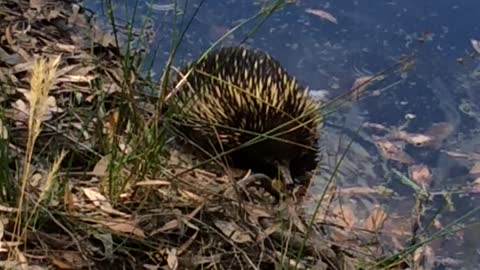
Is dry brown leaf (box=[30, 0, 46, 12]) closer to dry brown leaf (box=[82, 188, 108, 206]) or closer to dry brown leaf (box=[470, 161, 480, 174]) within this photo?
dry brown leaf (box=[82, 188, 108, 206])

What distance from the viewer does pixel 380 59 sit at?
10.5 feet

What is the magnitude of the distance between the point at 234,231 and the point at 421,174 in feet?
3.15

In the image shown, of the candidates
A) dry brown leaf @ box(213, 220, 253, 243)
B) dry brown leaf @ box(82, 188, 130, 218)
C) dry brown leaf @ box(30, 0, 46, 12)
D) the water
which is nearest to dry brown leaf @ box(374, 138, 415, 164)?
the water

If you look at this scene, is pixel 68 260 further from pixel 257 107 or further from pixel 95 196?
pixel 257 107

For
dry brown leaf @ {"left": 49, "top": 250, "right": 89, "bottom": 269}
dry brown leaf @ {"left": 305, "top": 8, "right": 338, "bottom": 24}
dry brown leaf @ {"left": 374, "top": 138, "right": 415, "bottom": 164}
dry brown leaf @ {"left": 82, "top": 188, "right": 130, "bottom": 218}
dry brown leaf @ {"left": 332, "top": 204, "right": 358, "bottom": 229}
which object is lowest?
dry brown leaf @ {"left": 49, "top": 250, "right": 89, "bottom": 269}

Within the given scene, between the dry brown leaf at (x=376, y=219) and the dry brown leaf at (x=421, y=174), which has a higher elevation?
the dry brown leaf at (x=421, y=174)

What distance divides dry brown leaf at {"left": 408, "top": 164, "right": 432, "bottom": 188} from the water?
18 millimetres

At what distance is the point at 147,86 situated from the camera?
217 cm

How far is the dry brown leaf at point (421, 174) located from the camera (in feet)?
8.91

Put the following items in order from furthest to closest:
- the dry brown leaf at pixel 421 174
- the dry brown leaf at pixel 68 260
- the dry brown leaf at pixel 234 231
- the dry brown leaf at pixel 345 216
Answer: the dry brown leaf at pixel 421 174, the dry brown leaf at pixel 345 216, the dry brown leaf at pixel 234 231, the dry brown leaf at pixel 68 260

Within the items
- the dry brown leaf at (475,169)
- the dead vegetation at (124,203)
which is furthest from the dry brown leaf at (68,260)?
the dry brown leaf at (475,169)

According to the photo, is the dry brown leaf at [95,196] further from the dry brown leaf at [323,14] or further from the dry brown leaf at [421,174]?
the dry brown leaf at [323,14]

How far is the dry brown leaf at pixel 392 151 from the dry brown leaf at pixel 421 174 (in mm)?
26

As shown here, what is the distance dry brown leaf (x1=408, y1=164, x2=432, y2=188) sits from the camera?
2715 mm
